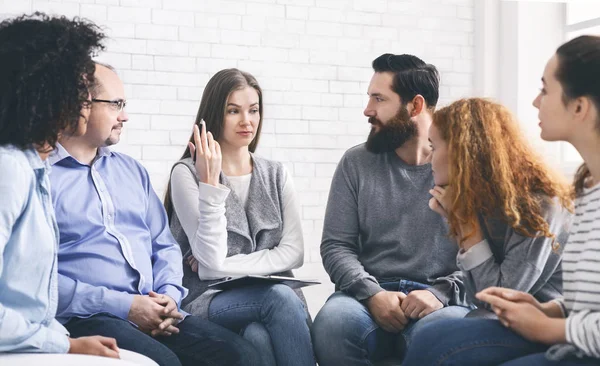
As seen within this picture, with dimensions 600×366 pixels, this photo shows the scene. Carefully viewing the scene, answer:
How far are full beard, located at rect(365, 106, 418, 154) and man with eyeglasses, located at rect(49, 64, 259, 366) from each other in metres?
0.87

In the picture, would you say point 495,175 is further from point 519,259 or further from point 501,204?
point 519,259

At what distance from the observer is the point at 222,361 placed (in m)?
2.51

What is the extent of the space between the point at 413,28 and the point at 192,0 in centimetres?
132

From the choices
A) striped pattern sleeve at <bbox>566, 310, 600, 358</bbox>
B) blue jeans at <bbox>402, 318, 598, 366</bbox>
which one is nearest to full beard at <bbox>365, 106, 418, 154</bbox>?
blue jeans at <bbox>402, 318, 598, 366</bbox>

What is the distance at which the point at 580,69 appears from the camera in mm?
1899

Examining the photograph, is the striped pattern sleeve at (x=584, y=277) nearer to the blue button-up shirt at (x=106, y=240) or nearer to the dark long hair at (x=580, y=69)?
the dark long hair at (x=580, y=69)

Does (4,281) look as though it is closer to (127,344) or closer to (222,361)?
(127,344)

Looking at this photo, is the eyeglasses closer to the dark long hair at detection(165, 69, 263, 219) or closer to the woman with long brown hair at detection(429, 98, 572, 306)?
the dark long hair at detection(165, 69, 263, 219)

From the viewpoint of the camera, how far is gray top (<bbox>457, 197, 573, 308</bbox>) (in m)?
2.30

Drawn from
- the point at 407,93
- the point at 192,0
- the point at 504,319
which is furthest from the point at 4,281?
the point at 192,0

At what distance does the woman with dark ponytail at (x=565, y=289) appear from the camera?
5.92 ft

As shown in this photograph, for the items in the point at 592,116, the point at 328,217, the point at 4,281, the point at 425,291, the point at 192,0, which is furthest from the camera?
the point at 192,0

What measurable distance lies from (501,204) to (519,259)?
0.16m

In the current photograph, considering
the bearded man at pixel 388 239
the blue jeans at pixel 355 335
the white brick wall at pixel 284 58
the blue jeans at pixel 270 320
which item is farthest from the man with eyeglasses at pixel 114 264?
the white brick wall at pixel 284 58
